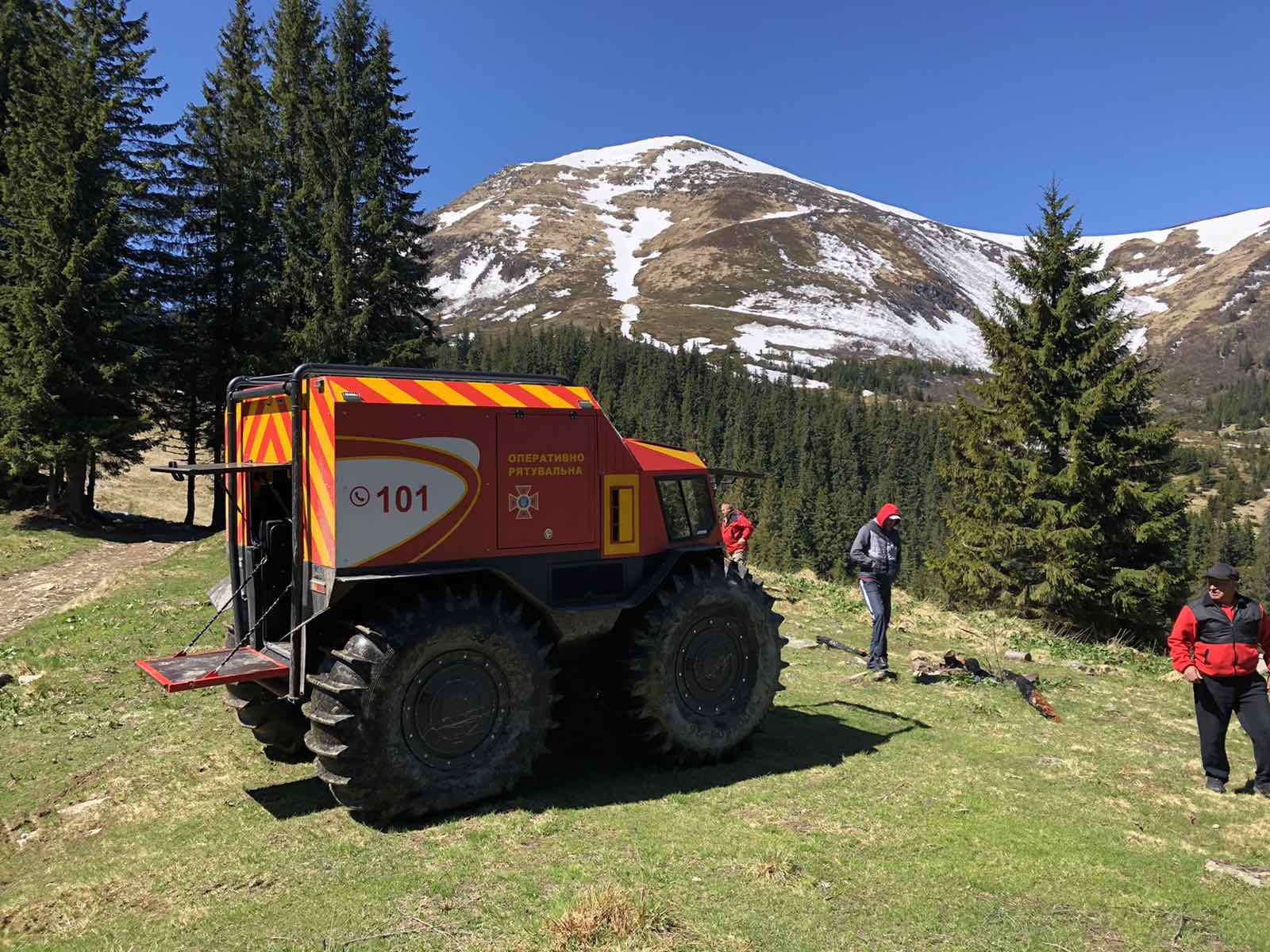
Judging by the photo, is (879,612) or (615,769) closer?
(615,769)

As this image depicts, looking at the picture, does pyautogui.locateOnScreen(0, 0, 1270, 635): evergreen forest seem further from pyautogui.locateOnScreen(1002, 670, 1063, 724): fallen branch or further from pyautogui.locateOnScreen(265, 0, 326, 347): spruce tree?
pyautogui.locateOnScreen(1002, 670, 1063, 724): fallen branch

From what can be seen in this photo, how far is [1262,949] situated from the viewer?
15.0 ft

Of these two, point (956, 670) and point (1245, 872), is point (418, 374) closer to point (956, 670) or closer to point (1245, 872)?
point (1245, 872)

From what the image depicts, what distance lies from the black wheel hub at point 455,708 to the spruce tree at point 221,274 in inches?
1001

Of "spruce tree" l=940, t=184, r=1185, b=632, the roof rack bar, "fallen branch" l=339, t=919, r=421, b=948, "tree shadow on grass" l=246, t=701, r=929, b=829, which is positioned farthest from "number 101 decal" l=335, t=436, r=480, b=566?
"spruce tree" l=940, t=184, r=1185, b=632

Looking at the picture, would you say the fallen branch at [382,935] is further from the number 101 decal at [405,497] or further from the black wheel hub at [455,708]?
the number 101 decal at [405,497]

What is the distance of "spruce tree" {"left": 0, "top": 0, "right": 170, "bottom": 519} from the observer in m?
23.9

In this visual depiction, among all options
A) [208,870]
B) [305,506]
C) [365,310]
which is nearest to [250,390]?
[305,506]

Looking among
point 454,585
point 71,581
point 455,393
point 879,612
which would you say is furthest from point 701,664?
point 71,581

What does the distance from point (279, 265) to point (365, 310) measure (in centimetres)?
407

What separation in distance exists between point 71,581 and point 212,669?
15891 mm

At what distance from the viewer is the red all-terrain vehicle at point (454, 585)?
5.88m

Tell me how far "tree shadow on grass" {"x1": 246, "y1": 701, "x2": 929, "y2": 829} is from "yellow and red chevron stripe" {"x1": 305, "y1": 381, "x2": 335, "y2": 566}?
84.5 inches

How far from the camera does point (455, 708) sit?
6.18m
